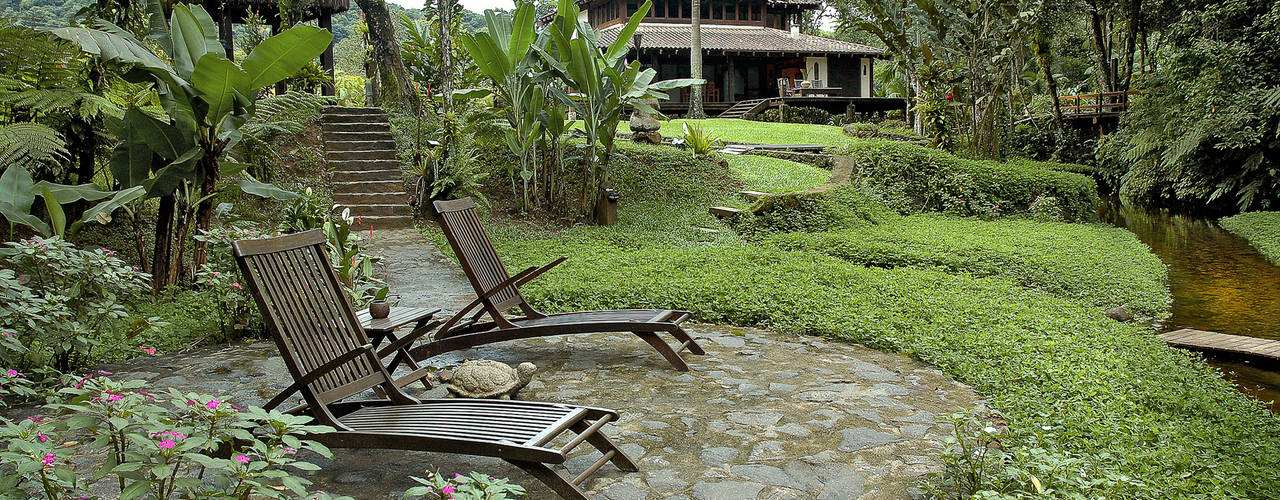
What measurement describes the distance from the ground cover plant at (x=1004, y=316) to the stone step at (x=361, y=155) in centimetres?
251

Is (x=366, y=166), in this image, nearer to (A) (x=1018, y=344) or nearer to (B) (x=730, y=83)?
(A) (x=1018, y=344)

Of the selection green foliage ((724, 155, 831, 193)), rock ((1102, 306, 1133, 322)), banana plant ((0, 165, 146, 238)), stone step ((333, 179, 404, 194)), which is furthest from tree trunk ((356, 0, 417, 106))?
rock ((1102, 306, 1133, 322))

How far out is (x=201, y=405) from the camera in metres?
2.38

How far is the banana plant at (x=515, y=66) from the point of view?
33.3ft

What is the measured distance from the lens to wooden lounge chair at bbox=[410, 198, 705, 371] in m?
5.14

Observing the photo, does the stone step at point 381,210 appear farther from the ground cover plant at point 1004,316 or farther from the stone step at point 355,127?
the stone step at point 355,127

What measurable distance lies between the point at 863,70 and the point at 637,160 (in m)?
24.3

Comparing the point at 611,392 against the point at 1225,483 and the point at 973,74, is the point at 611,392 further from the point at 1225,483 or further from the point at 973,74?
the point at 973,74

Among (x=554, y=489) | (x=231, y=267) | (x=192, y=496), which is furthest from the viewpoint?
(x=231, y=267)

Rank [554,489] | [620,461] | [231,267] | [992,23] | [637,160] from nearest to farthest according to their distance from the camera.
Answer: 1. [554,489]
2. [620,461]
3. [231,267]
4. [637,160]
5. [992,23]

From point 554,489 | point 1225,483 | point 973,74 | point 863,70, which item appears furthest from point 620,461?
point 863,70

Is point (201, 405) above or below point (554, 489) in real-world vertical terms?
above

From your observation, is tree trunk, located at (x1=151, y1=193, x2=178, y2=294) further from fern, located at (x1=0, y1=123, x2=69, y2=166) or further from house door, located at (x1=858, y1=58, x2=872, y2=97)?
house door, located at (x1=858, y1=58, x2=872, y2=97)

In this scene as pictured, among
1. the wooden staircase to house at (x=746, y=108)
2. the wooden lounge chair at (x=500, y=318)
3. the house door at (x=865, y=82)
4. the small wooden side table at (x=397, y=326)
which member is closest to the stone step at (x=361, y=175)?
the wooden lounge chair at (x=500, y=318)
